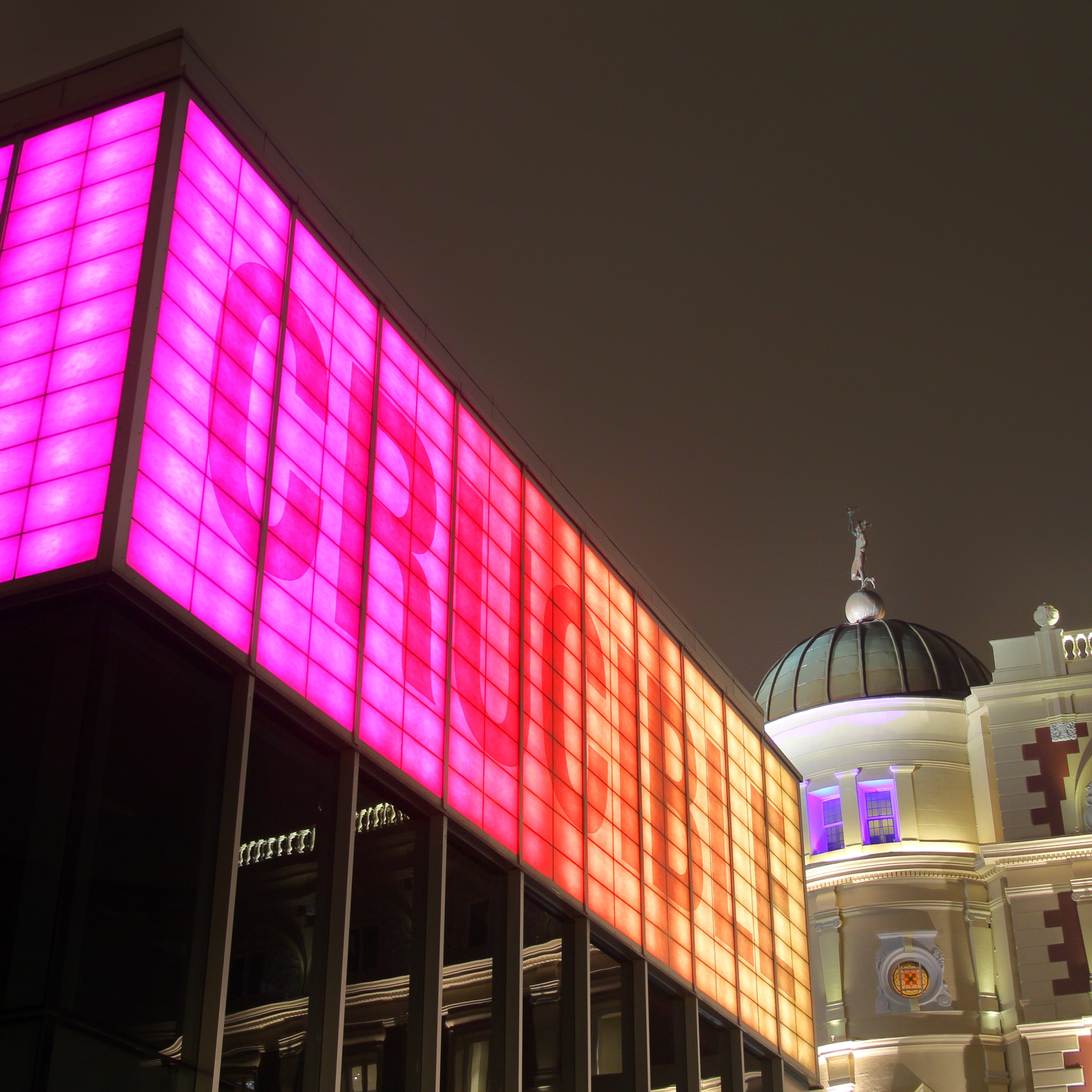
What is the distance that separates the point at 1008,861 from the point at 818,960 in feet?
27.5

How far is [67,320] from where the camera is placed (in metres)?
21.6

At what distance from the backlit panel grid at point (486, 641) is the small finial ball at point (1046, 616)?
3874cm

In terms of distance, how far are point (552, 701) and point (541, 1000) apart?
5.52 meters

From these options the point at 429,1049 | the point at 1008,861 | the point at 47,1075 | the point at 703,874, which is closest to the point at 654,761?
the point at 703,874

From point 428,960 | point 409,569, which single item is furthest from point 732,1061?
point 409,569

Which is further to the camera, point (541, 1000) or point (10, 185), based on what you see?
point (541, 1000)

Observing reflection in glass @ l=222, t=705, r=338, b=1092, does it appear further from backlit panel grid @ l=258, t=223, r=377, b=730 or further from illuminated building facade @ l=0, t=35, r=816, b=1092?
backlit panel grid @ l=258, t=223, r=377, b=730

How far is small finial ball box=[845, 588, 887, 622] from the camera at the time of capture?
245 ft

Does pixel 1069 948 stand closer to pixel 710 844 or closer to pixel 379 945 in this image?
pixel 710 844

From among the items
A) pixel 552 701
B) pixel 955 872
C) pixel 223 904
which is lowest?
pixel 223 904

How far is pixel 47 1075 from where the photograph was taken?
16.7 meters

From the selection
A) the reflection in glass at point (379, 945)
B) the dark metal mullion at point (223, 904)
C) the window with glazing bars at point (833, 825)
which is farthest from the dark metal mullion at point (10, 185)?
the window with glazing bars at point (833, 825)

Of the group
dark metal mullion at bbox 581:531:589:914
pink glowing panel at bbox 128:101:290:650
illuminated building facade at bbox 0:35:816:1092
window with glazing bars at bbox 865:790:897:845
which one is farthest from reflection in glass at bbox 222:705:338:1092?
window with glazing bars at bbox 865:790:897:845

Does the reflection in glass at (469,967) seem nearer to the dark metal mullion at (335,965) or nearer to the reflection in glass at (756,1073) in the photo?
the dark metal mullion at (335,965)
